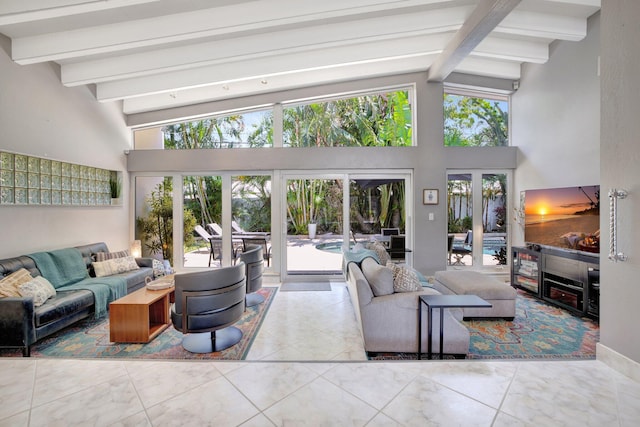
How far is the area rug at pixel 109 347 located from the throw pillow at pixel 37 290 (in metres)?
0.49

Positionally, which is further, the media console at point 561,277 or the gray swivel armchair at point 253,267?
the gray swivel armchair at point 253,267

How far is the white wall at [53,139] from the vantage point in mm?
3613

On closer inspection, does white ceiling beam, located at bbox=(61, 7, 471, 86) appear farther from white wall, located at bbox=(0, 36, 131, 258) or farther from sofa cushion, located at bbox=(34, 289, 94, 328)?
sofa cushion, located at bbox=(34, 289, 94, 328)

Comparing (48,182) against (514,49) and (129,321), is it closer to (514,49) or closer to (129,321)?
(129,321)

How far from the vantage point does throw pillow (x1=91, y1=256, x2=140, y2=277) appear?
430 centimetres

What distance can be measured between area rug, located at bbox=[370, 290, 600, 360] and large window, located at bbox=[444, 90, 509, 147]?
3.44 meters

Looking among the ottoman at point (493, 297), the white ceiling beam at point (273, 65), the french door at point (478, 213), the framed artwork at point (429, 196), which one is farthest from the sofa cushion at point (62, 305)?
the french door at point (478, 213)

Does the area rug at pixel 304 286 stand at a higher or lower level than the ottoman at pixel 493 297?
lower

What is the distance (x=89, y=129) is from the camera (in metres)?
4.83

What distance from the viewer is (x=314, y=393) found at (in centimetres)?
196

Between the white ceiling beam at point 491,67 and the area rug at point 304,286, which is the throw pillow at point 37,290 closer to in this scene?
the area rug at point 304,286

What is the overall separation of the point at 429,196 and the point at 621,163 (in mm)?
3441

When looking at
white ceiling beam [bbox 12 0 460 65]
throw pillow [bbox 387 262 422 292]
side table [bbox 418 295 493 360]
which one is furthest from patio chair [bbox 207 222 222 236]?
side table [bbox 418 295 493 360]

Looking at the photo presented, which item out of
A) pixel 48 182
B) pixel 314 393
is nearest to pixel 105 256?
pixel 48 182
